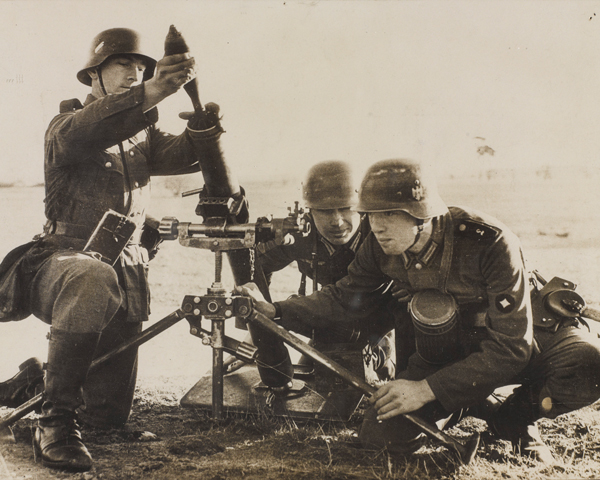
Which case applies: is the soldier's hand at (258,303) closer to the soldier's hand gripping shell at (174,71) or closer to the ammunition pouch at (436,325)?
the ammunition pouch at (436,325)

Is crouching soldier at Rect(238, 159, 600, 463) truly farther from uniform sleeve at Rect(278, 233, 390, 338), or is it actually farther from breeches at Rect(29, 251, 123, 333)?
breeches at Rect(29, 251, 123, 333)

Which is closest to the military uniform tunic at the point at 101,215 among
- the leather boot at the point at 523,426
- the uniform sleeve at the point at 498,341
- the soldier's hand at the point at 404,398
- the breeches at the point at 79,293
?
the breeches at the point at 79,293

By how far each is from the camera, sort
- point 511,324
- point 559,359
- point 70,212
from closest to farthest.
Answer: point 511,324 → point 559,359 → point 70,212

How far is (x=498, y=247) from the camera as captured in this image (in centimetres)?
312

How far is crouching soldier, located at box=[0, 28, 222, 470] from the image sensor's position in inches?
125

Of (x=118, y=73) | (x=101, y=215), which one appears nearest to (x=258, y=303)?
(x=101, y=215)

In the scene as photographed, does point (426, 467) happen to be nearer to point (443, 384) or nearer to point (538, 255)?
point (443, 384)

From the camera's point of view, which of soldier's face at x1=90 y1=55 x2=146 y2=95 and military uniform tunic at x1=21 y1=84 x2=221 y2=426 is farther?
soldier's face at x1=90 y1=55 x2=146 y2=95

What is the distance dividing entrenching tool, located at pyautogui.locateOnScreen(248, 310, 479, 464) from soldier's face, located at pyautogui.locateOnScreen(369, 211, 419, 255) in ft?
2.53

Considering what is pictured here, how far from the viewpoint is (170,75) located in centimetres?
313

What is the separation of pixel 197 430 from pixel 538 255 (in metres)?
8.86

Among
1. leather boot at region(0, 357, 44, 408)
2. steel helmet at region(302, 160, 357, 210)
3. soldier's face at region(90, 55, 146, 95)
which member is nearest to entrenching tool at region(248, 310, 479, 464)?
steel helmet at region(302, 160, 357, 210)

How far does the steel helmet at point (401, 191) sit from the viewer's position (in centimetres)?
327

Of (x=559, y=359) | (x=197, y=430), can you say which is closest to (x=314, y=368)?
(x=197, y=430)
